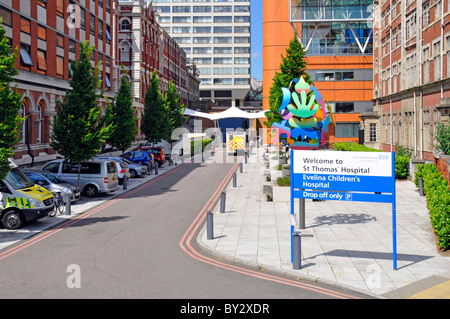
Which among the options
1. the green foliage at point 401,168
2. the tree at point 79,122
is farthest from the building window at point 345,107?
the tree at point 79,122

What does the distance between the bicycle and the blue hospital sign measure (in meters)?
10.3

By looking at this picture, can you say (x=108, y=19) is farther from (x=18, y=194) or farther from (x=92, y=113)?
(x=18, y=194)

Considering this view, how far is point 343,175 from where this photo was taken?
13398 millimetres

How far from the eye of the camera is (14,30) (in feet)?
102

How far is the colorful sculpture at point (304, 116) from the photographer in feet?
65.9

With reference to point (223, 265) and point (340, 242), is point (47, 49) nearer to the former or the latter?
point (223, 265)

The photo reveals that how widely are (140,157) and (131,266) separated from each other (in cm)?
2658

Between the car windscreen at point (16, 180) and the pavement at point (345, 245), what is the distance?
743 cm

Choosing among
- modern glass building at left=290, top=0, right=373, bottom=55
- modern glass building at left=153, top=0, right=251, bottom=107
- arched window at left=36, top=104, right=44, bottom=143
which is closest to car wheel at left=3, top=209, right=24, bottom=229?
arched window at left=36, top=104, right=44, bottom=143

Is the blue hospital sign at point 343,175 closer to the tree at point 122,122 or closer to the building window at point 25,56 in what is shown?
the building window at point 25,56

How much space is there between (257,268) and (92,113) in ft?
54.6
